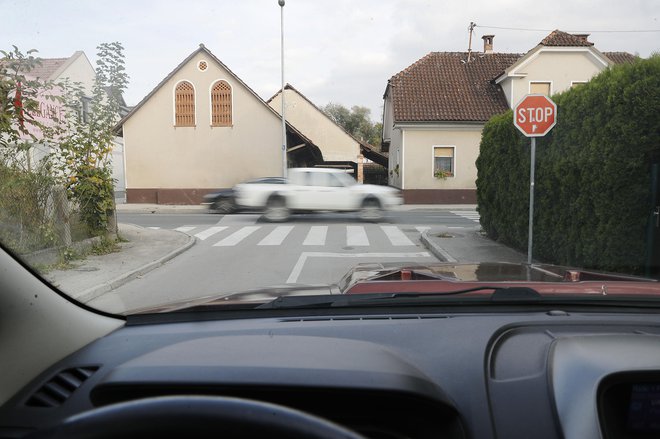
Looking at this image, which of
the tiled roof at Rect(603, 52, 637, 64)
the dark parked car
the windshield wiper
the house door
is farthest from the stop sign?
the dark parked car

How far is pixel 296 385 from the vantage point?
60.7 inches

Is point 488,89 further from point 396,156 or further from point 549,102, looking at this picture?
point 396,156

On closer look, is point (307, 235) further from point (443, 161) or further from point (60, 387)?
point (443, 161)

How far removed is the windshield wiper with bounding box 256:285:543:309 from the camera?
2.25 m

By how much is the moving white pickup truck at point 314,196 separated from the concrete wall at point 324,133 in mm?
18282

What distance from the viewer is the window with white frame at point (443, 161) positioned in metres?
25.3

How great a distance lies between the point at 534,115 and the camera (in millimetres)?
7258

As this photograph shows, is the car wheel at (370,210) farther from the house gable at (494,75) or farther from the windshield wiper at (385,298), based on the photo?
the windshield wiper at (385,298)

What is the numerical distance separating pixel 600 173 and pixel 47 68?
6.28 metres

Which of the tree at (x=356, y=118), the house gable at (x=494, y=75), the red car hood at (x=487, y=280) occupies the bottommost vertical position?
the red car hood at (x=487, y=280)

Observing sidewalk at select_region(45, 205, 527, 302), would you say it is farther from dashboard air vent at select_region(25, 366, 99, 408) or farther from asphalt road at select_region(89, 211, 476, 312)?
dashboard air vent at select_region(25, 366, 99, 408)

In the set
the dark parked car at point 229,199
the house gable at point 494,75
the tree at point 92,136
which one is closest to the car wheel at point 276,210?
the dark parked car at point 229,199

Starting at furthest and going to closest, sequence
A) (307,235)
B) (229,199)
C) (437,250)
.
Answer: (229,199)
(307,235)
(437,250)

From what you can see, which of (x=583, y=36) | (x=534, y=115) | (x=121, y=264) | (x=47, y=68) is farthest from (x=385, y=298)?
(x=534, y=115)
